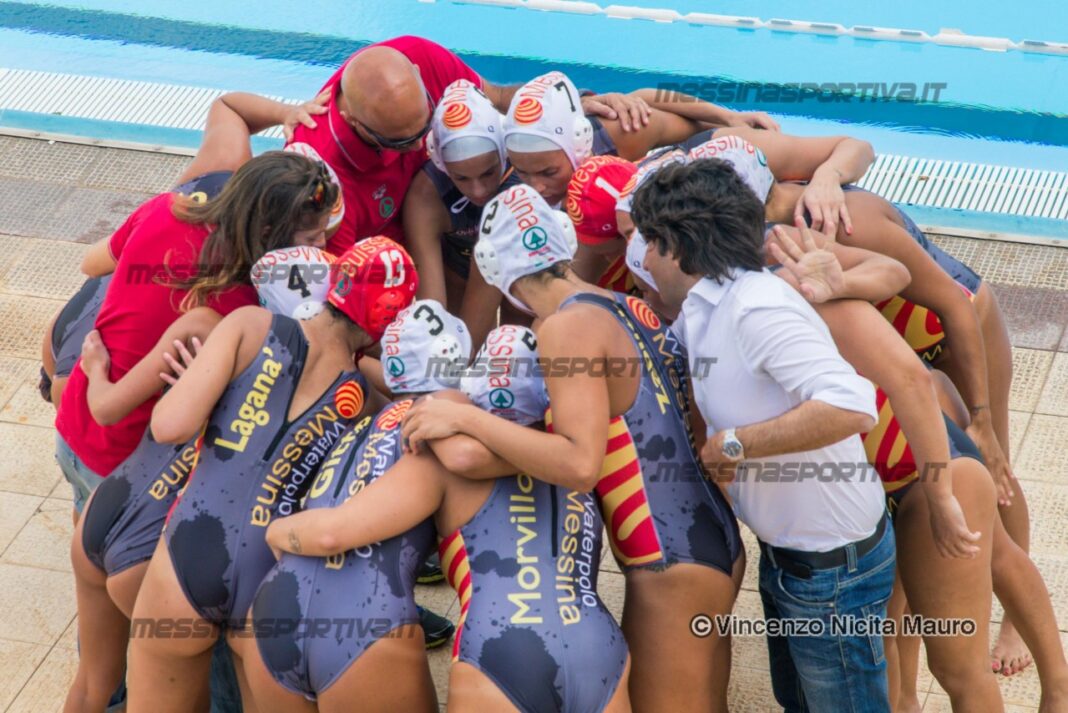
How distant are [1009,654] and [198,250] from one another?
3.11 m

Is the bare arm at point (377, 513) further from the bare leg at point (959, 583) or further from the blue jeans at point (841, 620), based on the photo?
the bare leg at point (959, 583)

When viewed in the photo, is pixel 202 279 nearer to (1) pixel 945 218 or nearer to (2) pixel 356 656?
(2) pixel 356 656

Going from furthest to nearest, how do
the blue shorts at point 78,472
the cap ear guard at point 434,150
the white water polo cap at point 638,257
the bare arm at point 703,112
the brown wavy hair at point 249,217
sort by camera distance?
1. the bare arm at point 703,112
2. the cap ear guard at point 434,150
3. the blue shorts at point 78,472
4. the brown wavy hair at point 249,217
5. the white water polo cap at point 638,257

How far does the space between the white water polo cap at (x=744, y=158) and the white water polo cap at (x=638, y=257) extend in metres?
0.40

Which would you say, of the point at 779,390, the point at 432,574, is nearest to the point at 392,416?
the point at 779,390

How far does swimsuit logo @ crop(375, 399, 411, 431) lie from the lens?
349 cm

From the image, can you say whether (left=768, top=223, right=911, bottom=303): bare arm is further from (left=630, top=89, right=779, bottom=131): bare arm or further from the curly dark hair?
(left=630, top=89, right=779, bottom=131): bare arm

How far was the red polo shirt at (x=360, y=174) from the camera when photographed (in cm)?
455

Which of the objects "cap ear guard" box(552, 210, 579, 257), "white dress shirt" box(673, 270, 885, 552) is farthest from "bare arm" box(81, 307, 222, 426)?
"white dress shirt" box(673, 270, 885, 552)

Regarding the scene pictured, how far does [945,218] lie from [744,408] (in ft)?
15.0

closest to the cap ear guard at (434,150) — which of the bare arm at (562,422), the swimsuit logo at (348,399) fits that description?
the swimsuit logo at (348,399)

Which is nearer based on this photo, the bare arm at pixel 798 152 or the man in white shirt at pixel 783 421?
the man in white shirt at pixel 783 421

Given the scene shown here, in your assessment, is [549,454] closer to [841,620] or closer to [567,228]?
[567,228]

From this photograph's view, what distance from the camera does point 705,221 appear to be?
10.6 feet
